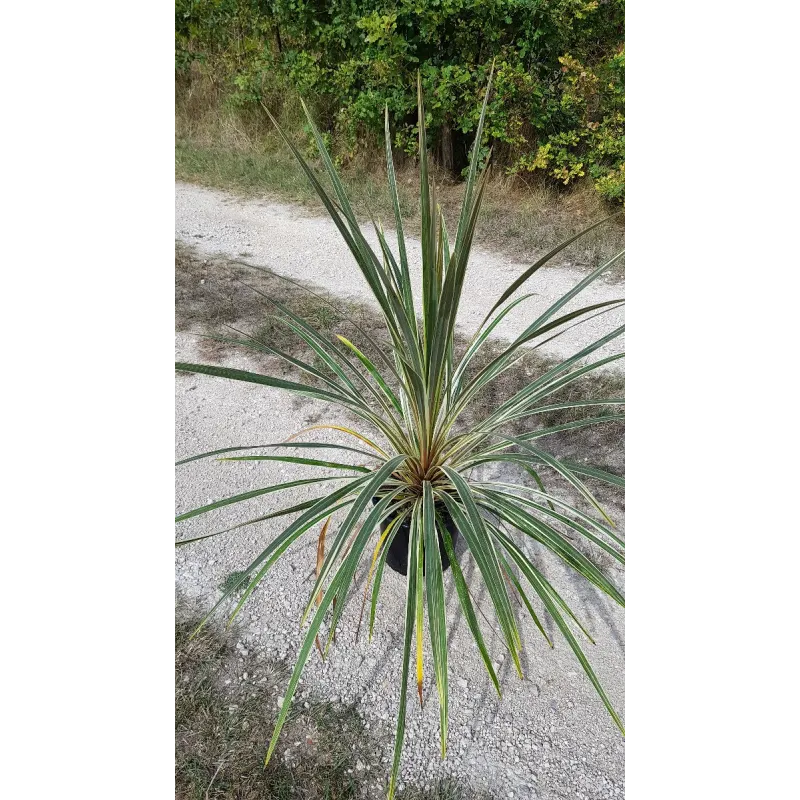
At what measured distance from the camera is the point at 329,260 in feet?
11.6

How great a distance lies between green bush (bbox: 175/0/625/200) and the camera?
12.0 ft

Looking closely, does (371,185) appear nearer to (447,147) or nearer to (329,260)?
(447,147)

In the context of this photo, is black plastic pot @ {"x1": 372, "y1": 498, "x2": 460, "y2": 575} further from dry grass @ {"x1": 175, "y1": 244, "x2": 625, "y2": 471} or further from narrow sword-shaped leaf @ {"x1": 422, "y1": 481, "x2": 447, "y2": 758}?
dry grass @ {"x1": 175, "y1": 244, "x2": 625, "y2": 471}

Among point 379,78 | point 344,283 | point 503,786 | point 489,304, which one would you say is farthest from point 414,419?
point 379,78

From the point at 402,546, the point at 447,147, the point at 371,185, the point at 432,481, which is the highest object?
the point at 447,147

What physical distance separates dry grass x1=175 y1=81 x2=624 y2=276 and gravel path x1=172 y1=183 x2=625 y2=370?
0.15 m

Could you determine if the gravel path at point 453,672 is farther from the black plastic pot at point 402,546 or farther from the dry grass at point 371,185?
the dry grass at point 371,185

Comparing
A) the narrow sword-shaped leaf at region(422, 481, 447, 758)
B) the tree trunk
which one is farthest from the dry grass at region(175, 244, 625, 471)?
the tree trunk

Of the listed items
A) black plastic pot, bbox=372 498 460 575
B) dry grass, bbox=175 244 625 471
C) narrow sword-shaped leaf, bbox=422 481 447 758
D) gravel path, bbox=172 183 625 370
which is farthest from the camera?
gravel path, bbox=172 183 625 370

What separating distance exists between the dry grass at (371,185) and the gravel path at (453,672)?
82.6 inches

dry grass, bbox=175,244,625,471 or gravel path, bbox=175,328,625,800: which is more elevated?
dry grass, bbox=175,244,625,471

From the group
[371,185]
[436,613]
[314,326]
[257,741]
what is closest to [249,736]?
[257,741]

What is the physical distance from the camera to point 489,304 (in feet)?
10.1

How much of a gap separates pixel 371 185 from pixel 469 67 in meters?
0.97
